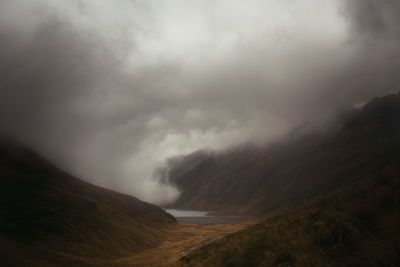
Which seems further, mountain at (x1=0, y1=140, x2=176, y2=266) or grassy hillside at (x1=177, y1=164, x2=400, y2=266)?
mountain at (x1=0, y1=140, x2=176, y2=266)

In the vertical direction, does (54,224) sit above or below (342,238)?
above

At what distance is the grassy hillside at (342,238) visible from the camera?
538 inches

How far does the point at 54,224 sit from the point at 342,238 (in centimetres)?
13517

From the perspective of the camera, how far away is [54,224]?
392 ft

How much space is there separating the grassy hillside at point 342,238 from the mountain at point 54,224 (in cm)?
6665

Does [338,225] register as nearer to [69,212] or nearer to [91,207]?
[69,212]

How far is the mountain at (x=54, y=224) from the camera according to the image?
8318cm

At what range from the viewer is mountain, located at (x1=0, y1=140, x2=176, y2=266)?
8318 centimetres

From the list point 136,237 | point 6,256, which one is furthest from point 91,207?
point 6,256

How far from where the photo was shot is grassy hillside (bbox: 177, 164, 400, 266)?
13672 millimetres

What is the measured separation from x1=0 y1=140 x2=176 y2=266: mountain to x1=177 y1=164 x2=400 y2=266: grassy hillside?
6665 centimetres

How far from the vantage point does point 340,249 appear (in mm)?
16062

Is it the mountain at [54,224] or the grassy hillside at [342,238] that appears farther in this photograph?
the mountain at [54,224]

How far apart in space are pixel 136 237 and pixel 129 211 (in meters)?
62.2
